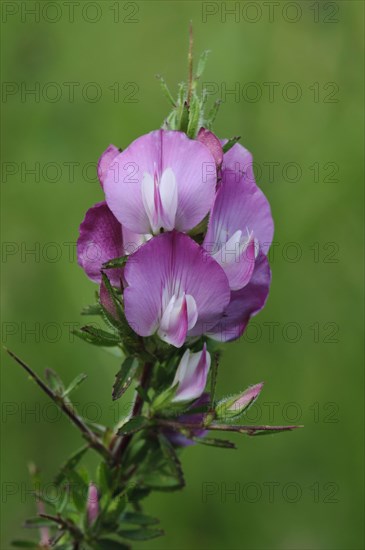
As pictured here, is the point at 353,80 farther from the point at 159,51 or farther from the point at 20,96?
the point at 20,96

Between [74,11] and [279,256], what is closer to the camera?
[279,256]

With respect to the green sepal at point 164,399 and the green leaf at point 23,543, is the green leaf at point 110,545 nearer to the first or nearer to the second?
the green leaf at point 23,543

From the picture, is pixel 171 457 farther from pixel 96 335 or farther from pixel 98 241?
pixel 98 241

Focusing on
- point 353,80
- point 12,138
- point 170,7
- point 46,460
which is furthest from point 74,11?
point 46,460

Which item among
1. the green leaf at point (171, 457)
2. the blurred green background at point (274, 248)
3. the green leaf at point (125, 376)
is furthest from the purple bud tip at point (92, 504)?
the blurred green background at point (274, 248)

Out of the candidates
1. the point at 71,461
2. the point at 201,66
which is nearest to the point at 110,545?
the point at 71,461

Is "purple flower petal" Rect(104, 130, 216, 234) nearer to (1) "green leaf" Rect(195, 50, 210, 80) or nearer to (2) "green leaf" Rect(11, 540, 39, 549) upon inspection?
(1) "green leaf" Rect(195, 50, 210, 80)
